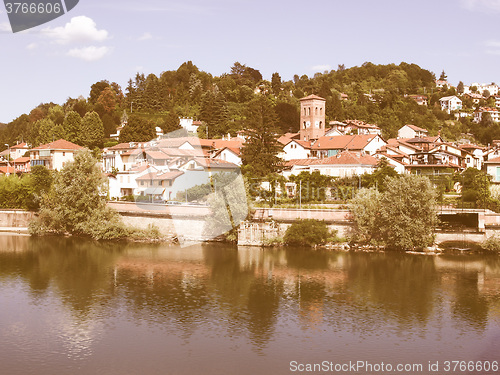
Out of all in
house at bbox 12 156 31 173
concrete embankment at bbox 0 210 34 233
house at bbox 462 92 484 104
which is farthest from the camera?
house at bbox 462 92 484 104

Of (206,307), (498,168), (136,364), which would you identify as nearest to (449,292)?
(206,307)

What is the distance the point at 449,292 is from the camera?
2845 centimetres

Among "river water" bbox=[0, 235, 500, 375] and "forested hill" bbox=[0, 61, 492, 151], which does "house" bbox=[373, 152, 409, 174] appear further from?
"forested hill" bbox=[0, 61, 492, 151]

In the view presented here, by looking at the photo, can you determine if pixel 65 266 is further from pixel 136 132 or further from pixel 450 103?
pixel 450 103

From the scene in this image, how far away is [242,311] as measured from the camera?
25.7 meters

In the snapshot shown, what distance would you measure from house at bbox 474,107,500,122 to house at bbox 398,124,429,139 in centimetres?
2781

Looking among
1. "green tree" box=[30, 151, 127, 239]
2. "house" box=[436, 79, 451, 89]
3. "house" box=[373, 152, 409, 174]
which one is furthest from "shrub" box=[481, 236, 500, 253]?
"house" box=[436, 79, 451, 89]

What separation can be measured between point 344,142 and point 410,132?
22.0 m

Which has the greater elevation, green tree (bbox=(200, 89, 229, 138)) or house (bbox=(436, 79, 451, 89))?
house (bbox=(436, 79, 451, 89))

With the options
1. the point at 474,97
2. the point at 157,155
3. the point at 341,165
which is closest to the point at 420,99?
the point at 474,97

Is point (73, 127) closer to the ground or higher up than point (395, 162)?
higher up

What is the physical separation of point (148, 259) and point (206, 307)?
11.1 m

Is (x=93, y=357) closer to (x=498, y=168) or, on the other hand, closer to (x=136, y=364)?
(x=136, y=364)

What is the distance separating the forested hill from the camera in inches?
3027
